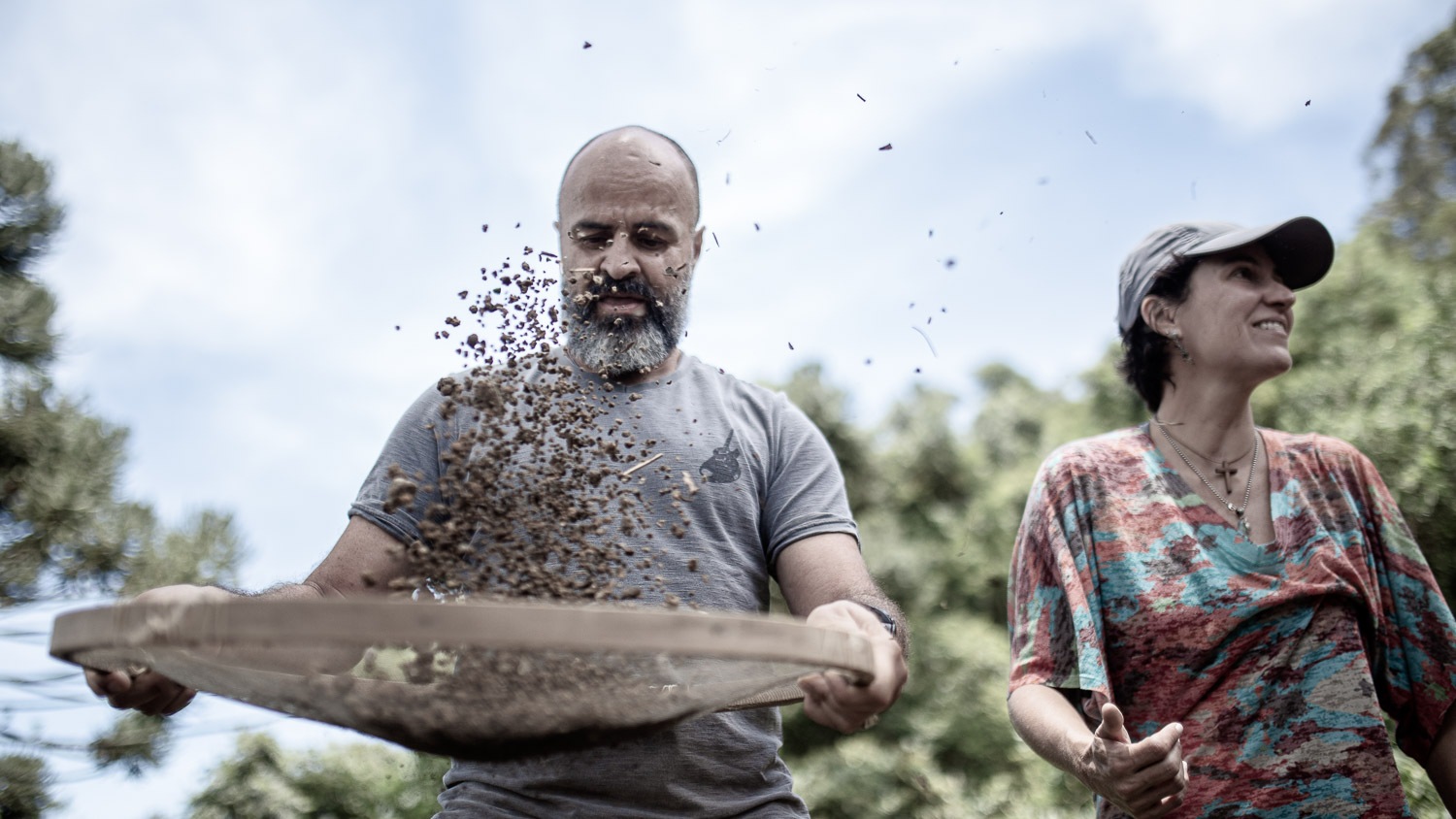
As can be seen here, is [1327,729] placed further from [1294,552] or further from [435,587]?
[435,587]

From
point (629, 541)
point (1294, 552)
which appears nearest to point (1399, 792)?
point (1294, 552)

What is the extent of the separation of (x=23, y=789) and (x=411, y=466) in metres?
4.93

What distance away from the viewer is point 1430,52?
1177cm

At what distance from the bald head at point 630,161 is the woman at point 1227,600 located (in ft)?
2.96

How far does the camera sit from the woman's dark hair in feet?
7.53

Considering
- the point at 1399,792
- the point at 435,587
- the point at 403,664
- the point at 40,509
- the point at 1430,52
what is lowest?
the point at 1399,792

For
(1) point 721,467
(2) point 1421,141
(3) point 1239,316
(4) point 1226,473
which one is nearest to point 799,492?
(1) point 721,467

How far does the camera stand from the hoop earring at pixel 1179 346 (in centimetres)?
226

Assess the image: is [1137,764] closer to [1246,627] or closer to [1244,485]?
[1246,627]

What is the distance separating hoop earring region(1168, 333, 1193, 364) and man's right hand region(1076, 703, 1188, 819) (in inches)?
36.7

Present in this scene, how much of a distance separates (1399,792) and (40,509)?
6600mm

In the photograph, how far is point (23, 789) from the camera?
210 inches

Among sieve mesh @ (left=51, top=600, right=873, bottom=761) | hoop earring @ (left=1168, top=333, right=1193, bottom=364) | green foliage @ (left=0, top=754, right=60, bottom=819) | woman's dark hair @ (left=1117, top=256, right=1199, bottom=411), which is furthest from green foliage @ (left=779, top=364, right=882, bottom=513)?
sieve mesh @ (left=51, top=600, right=873, bottom=761)

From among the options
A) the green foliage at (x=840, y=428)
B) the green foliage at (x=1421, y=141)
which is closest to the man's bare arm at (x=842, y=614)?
the green foliage at (x=840, y=428)
